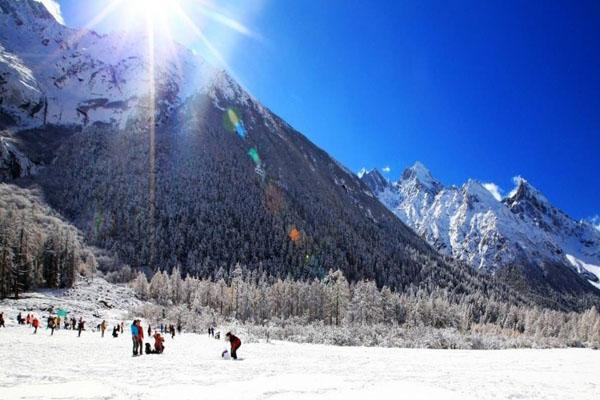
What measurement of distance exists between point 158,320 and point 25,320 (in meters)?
19.6

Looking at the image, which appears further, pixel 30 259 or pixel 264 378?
pixel 30 259

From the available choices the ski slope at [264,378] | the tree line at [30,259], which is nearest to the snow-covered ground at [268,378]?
the ski slope at [264,378]

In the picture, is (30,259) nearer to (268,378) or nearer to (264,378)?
(264,378)

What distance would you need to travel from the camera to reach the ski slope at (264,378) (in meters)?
14.8

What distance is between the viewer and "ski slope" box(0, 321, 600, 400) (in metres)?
14.8

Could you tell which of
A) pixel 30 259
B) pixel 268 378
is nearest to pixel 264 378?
pixel 268 378

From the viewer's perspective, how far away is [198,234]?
571ft

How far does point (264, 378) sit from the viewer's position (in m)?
18.4

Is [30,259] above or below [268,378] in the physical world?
above

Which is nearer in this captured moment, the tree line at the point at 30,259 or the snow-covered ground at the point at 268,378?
the snow-covered ground at the point at 268,378

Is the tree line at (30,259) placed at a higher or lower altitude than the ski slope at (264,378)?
higher

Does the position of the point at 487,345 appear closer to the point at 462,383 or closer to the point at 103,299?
the point at 462,383

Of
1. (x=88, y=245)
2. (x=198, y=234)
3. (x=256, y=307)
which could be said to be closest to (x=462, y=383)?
(x=256, y=307)

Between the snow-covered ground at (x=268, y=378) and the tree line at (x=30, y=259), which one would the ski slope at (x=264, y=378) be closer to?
the snow-covered ground at (x=268, y=378)
